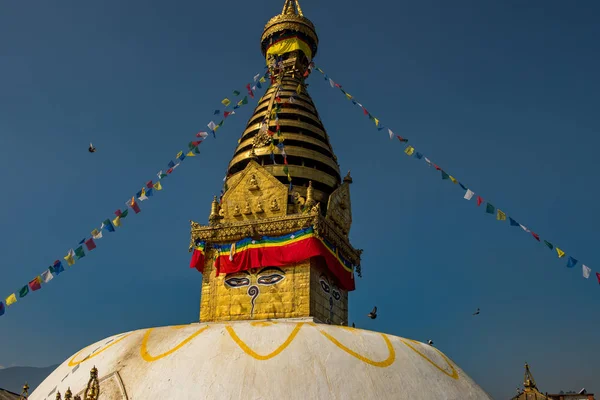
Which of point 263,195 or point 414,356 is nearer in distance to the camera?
point 414,356

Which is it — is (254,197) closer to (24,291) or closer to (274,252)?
(274,252)

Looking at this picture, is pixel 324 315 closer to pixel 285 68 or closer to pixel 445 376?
pixel 445 376

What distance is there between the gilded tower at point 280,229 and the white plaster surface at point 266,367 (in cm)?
435

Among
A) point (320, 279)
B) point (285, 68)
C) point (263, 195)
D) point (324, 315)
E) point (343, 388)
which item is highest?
point (285, 68)

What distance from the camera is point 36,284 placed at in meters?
13.0

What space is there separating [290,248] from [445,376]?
229 inches

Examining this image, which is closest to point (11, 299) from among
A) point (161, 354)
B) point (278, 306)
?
A: point (161, 354)

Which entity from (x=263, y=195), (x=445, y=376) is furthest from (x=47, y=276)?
(x=445, y=376)

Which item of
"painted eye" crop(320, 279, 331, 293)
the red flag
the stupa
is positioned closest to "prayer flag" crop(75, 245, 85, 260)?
the red flag

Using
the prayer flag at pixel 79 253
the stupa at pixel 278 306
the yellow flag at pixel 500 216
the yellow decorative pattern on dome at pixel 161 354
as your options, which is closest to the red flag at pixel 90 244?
the prayer flag at pixel 79 253

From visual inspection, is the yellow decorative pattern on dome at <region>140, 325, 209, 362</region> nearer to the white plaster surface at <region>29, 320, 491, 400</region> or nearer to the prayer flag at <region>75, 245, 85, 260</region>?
the white plaster surface at <region>29, 320, 491, 400</region>

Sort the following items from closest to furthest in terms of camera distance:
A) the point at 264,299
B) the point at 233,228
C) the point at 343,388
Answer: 1. the point at 343,388
2. the point at 264,299
3. the point at 233,228

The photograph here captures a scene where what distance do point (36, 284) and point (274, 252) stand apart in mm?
5991

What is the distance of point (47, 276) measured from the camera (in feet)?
43.4
